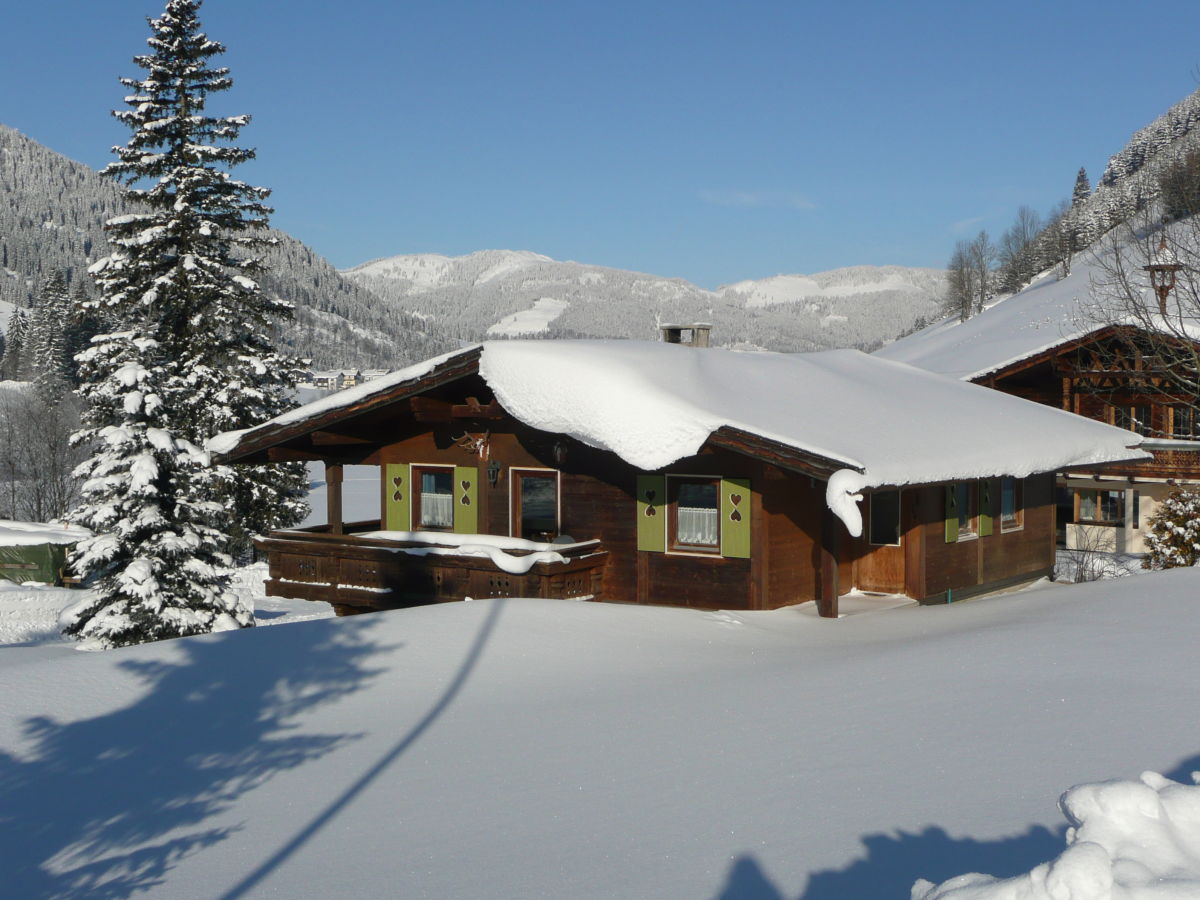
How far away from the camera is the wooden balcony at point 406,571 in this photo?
51.5 feet

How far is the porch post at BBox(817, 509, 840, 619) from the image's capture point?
14.7 meters

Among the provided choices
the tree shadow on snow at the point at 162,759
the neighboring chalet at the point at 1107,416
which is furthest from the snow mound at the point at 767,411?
the neighboring chalet at the point at 1107,416

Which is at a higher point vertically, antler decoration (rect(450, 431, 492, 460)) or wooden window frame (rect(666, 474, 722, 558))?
antler decoration (rect(450, 431, 492, 460))

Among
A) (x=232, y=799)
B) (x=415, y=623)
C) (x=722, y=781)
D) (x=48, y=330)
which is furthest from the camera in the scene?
(x=48, y=330)

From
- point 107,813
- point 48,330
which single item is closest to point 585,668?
point 107,813

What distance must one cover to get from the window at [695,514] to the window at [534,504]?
7.32 ft

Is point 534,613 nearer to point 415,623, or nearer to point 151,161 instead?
point 415,623

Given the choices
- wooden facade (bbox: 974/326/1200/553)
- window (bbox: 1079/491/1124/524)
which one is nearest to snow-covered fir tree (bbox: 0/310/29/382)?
wooden facade (bbox: 974/326/1200/553)

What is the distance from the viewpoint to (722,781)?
707 centimetres

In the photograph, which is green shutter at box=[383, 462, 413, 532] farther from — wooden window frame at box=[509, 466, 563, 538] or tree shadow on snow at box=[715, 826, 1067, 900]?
tree shadow on snow at box=[715, 826, 1067, 900]

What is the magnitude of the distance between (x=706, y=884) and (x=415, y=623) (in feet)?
23.1

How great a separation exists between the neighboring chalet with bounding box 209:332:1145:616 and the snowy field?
3.07m

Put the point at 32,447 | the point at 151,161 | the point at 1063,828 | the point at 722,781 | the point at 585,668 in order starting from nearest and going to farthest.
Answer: the point at 1063,828
the point at 722,781
the point at 585,668
the point at 151,161
the point at 32,447

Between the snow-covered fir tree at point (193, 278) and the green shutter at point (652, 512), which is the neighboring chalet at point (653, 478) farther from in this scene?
the snow-covered fir tree at point (193, 278)
